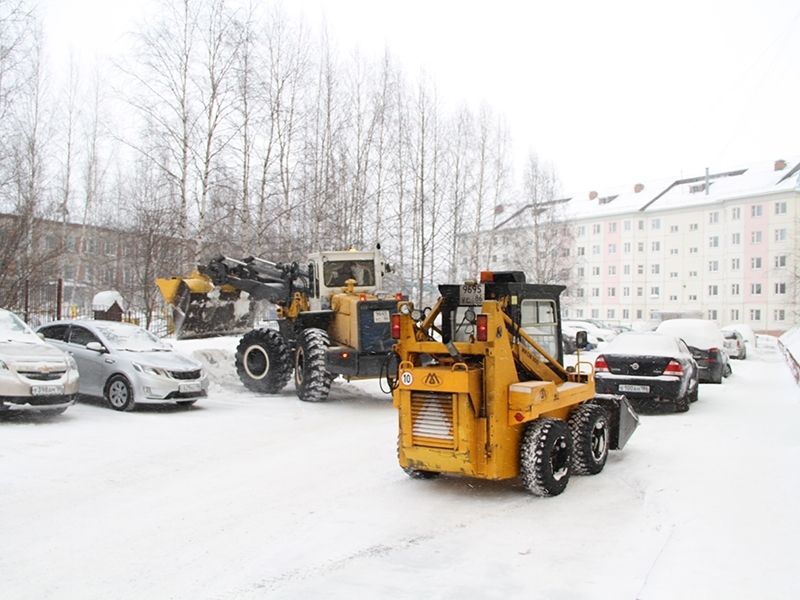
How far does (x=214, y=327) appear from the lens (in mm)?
17594

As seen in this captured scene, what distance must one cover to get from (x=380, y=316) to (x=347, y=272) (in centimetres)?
189

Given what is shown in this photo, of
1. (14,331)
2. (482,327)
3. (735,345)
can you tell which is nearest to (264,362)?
(14,331)

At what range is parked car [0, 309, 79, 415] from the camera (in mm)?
9930

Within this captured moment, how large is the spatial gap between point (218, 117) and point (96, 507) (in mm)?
17253

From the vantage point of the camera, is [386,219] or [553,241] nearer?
[386,219]

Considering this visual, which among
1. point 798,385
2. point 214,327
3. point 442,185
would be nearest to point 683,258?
point 442,185

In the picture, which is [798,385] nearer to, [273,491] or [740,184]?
[273,491]

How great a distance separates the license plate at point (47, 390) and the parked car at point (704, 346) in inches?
489

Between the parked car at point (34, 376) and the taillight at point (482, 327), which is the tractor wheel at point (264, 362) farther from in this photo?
the taillight at point (482, 327)

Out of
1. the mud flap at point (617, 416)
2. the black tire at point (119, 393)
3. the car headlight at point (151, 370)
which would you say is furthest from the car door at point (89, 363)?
the mud flap at point (617, 416)

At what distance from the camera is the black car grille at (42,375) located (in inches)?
398

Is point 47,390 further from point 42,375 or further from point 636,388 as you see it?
point 636,388

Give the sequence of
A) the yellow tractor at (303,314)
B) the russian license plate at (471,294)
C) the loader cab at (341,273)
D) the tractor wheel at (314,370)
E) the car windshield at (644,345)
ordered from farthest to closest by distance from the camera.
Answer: the loader cab at (341,273) < the tractor wheel at (314,370) < the yellow tractor at (303,314) < the car windshield at (644,345) < the russian license plate at (471,294)

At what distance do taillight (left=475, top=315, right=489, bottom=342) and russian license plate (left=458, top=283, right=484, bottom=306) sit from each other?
0.70m
